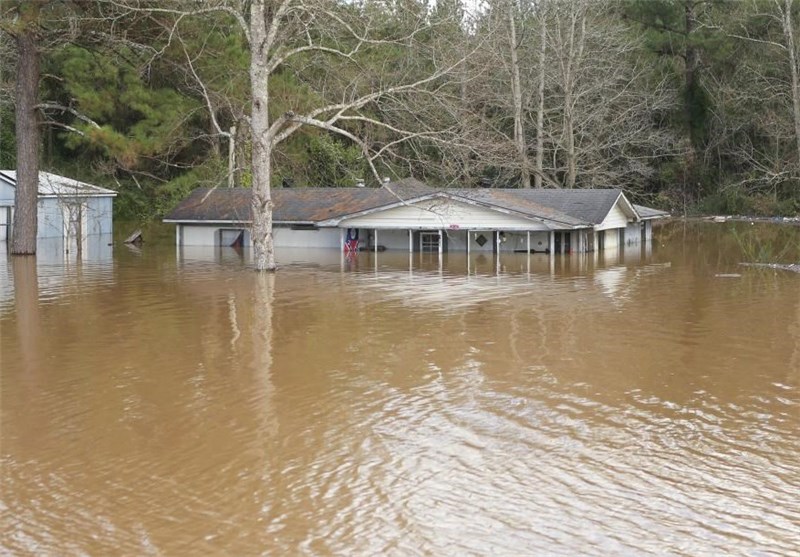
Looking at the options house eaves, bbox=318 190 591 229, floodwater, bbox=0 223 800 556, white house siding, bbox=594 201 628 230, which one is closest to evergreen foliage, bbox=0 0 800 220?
house eaves, bbox=318 190 591 229

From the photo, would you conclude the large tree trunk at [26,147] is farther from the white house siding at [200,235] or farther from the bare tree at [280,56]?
the white house siding at [200,235]

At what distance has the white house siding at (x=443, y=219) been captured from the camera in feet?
130

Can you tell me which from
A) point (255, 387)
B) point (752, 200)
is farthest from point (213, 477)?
point (752, 200)

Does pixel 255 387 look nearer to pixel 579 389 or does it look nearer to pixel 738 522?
pixel 579 389

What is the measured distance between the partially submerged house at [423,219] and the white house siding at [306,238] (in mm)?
41

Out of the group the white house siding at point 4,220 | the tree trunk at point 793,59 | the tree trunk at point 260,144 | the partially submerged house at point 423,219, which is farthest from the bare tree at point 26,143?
the tree trunk at point 793,59

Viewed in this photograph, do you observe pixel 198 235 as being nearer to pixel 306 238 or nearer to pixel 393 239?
pixel 306 238

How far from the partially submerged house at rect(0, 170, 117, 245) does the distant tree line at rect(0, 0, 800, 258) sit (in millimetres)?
1996

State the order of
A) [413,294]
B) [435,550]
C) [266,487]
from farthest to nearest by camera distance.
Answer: [413,294] → [266,487] → [435,550]

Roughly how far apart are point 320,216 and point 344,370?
90.3 ft

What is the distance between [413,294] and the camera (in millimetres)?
26000

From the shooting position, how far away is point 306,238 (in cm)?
4478

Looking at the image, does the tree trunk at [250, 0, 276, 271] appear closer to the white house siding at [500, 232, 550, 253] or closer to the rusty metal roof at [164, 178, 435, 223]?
the rusty metal roof at [164, 178, 435, 223]

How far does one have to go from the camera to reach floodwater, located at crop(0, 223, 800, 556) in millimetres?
9227
